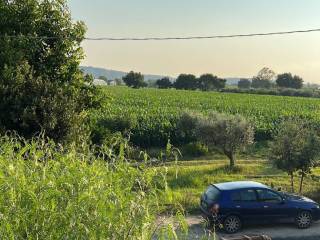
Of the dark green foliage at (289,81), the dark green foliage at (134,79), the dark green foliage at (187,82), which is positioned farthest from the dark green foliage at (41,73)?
the dark green foliage at (289,81)

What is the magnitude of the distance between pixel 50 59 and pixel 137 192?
45.9 ft

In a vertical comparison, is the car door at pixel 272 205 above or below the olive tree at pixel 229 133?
below

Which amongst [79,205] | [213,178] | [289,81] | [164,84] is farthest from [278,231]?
[289,81]

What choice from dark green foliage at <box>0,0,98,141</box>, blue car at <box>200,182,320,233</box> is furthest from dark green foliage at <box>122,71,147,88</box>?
A: blue car at <box>200,182,320,233</box>

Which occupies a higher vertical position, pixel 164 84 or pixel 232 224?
pixel 164 84

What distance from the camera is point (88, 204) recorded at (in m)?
5.68

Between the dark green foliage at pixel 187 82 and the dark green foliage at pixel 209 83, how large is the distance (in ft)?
4.09

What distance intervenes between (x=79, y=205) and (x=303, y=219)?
11.7 metres

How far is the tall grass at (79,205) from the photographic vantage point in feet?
18.1

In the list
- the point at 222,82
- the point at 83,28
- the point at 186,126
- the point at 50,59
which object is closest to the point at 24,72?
the point at 50,59

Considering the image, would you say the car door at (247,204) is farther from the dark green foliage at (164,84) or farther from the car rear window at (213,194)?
the dark green foliage at (164,84)

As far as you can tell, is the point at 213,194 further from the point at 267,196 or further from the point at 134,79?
the point at 134,79

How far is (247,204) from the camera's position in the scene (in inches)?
601

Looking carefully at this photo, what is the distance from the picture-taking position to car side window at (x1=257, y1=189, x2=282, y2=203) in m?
15.4
